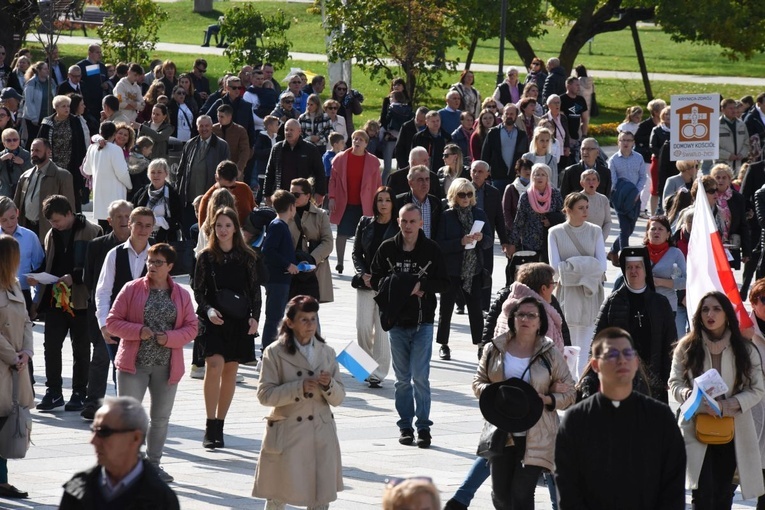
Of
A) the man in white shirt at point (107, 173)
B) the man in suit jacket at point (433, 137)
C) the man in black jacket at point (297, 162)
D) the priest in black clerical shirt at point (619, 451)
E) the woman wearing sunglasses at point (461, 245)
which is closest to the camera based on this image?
the priest in black clerical shirt at point (619, 451)

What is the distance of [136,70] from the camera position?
84.2 feet

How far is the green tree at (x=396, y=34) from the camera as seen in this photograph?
96.2ft

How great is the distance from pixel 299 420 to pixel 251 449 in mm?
2733

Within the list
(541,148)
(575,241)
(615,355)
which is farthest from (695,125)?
(615,355)

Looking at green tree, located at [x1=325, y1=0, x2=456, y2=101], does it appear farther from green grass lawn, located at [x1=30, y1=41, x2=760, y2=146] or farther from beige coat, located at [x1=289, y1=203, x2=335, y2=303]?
beige coat, located at [x1=289, y1=203, x2=335, y2=303]

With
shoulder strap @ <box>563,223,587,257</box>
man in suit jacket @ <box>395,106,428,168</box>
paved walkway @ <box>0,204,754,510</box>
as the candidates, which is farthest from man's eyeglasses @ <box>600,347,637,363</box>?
man in suit jacket @ <box>395,106,428,168</box>

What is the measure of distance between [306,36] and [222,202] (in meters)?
45.3

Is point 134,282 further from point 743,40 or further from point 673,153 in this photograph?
point 743,40

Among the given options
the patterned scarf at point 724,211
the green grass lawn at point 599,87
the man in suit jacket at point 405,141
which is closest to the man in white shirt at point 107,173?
the man in suit jacket at point 405,141

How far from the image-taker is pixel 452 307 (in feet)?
47.6

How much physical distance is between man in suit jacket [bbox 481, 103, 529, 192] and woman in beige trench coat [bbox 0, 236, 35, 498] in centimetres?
1104

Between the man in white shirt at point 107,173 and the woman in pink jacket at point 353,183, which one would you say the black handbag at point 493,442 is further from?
the man in white shirt at point 107,173

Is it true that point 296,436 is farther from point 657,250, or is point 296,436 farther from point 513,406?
point 657,250

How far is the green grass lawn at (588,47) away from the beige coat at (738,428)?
41.1 meters
